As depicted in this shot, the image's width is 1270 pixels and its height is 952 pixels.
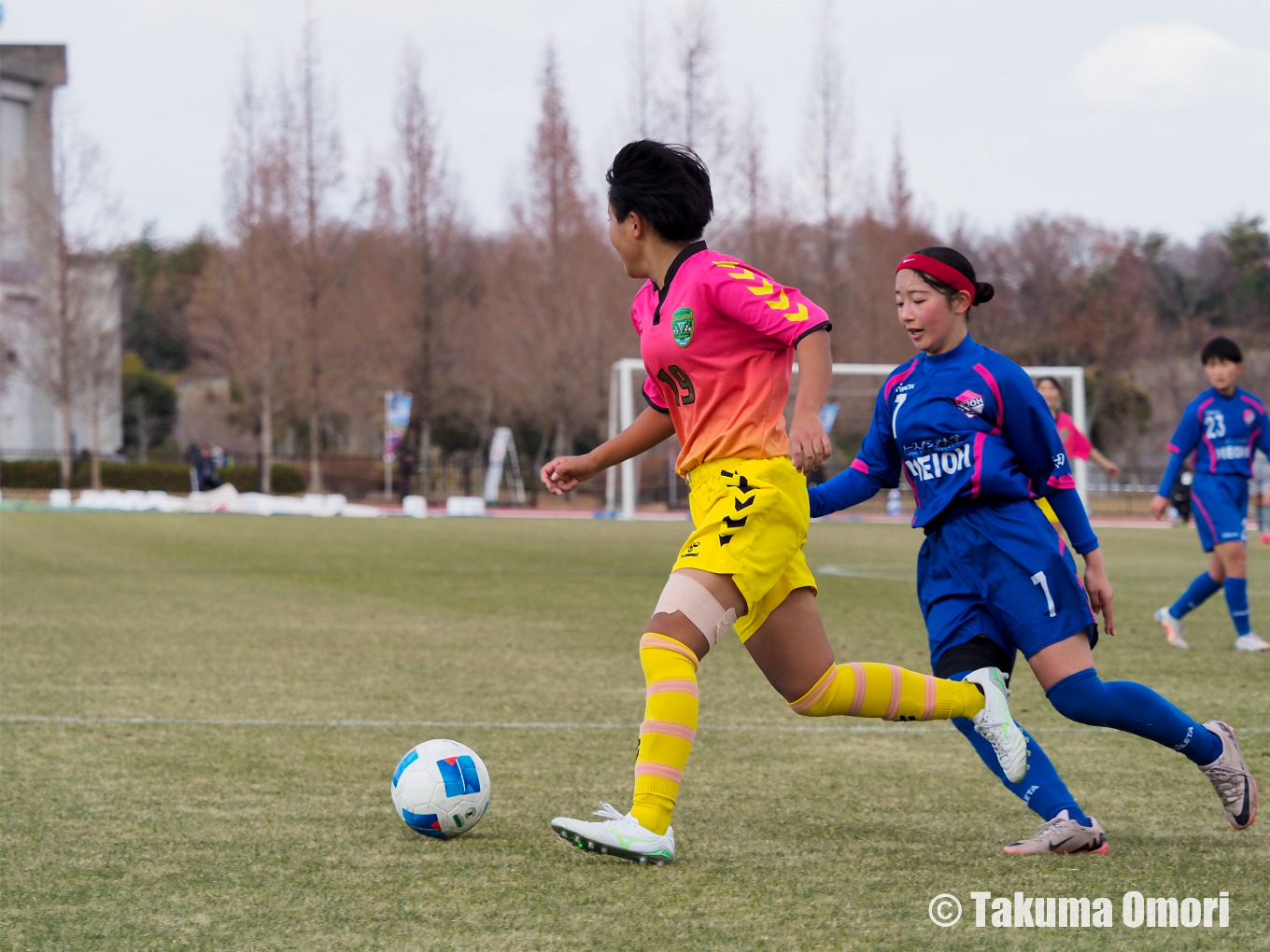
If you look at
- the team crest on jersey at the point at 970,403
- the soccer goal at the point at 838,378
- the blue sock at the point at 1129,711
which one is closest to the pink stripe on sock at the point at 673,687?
the blue sock at the point at 1129,711

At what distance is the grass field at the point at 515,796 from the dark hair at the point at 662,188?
67.9 inches

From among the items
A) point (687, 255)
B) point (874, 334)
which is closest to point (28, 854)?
point (687, 255)

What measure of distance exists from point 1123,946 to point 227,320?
4442 centimetres

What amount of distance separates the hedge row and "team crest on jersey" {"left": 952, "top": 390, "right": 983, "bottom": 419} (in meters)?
43.5

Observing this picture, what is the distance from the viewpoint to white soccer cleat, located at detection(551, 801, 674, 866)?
3457mm

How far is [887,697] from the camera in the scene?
12.2ft

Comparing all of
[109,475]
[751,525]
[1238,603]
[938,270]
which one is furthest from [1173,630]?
[109,475]

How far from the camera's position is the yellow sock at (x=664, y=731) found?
3.50 meters

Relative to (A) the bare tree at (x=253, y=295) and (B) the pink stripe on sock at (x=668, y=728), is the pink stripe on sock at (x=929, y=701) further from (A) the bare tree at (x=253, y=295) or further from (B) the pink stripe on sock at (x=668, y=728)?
(A) the bare tree at (x=253, y=295)

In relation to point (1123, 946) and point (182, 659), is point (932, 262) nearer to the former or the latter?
point (1123, 946)

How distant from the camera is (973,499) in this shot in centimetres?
381

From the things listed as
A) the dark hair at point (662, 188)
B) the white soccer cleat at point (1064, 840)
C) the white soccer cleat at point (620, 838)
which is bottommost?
the white soccer cleat at point (1064, 840)

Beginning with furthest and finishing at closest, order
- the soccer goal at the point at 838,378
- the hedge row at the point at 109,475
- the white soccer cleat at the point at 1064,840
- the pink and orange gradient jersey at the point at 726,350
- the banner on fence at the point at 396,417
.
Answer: the hedge row at the point at 109,475
the banner on fence at the point at 396,417
the soccer goal at the point at 838,378
the white soccer cleat at the point at 1064,840
the pink and orange gradient jersey at the point at 726,350

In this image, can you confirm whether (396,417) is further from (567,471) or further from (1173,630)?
(567,471)
